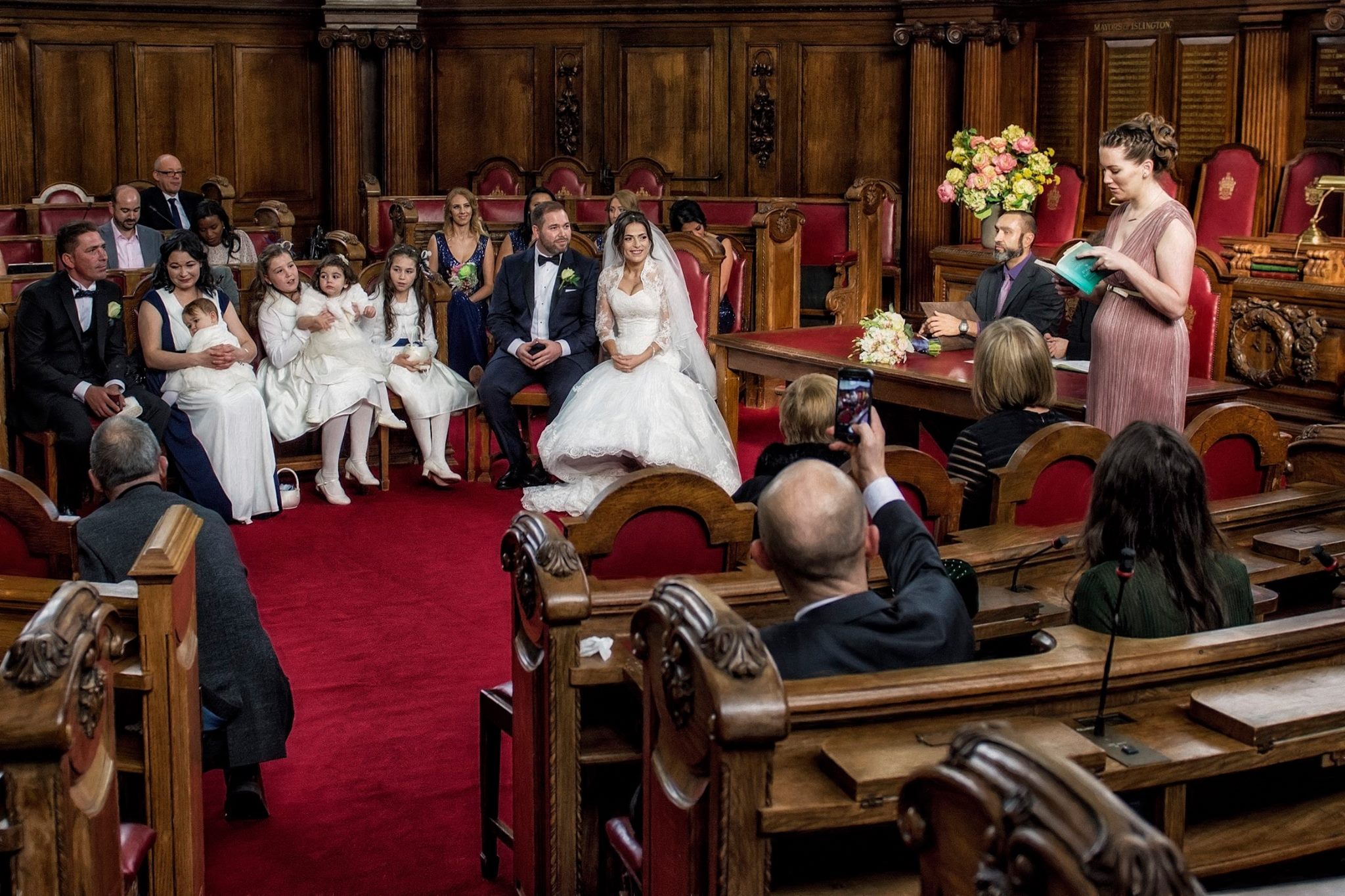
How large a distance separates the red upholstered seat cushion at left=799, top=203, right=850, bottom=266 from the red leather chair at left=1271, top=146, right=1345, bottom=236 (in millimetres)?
2454

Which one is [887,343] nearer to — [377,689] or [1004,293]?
[1004,293]

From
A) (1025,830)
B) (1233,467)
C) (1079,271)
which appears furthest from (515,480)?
(1025,830)

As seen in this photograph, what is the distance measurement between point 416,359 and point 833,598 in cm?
475

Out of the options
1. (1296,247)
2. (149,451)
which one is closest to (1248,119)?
(1296,247)

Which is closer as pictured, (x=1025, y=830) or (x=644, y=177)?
(x=1025, y=830)

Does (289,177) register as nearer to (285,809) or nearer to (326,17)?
(326,17)

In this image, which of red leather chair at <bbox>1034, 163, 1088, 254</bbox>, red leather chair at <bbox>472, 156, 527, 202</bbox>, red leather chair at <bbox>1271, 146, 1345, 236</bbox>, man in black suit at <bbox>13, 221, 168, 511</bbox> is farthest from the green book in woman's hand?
A: red leather chair at <bbox>472, 156, 527, 202</bbox>

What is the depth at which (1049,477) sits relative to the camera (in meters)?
3.74

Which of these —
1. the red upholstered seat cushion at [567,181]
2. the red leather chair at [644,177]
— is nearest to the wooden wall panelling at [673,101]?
the red leather chair at [644,177]

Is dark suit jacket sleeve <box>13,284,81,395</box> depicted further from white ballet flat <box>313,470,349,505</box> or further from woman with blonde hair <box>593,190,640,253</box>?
woman with blonde hair <box>593,190,640,253</box>

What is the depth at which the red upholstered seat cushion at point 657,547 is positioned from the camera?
129 inches

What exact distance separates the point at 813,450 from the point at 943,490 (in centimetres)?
32

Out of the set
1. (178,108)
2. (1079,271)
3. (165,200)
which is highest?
(178,108)

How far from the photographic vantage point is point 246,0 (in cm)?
1042
